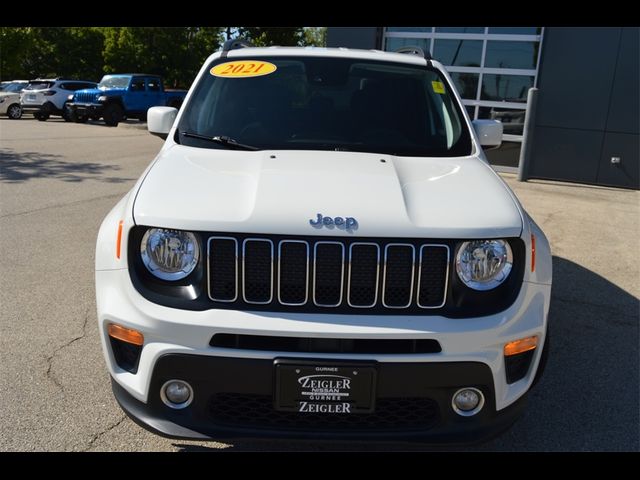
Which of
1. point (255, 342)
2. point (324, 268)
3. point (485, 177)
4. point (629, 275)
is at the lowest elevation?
point (629, 275)

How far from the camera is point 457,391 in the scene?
7.72 ft

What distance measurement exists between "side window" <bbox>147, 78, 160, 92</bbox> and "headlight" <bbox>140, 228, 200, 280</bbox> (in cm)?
2284

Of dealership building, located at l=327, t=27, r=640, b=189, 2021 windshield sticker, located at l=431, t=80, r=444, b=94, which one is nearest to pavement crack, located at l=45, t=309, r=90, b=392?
2021 windshield sticker, located at l=431, t=80, r=444, b=94

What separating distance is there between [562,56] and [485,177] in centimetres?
997

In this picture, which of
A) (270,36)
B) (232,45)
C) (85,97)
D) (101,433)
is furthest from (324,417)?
(270,36)

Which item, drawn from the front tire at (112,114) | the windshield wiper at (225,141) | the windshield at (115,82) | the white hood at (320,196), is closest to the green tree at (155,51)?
the windshield at (115,82)

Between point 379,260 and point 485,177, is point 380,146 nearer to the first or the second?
point 485,177

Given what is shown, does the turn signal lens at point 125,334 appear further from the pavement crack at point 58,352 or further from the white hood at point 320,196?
the pavement crack at point 58,352

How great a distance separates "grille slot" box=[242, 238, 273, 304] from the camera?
91.7 inches

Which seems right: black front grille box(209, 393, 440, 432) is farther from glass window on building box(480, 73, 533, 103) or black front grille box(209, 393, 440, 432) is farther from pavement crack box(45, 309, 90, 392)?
glass window on building box(480, 73, 533, 103)

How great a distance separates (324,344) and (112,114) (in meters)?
21.8

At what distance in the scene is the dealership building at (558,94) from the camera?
1127cm

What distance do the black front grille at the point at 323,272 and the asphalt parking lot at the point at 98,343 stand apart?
55 cm
